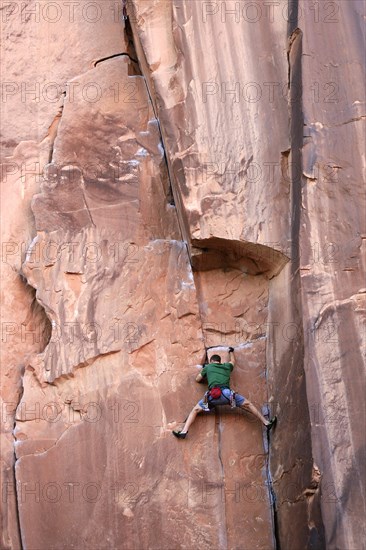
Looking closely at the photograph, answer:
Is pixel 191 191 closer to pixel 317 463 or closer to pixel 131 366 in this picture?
pixel 131 366

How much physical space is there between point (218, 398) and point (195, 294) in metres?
1.18

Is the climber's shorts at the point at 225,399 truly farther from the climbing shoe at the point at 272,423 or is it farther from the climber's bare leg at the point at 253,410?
the climbing shoe at the point at 272,423

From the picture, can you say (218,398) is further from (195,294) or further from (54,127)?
(54,127)

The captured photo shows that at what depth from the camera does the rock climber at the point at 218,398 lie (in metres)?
9.37

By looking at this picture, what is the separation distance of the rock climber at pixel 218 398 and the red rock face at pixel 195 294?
16 centimetres

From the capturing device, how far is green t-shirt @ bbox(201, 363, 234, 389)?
941 cm

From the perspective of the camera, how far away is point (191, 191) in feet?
32.1

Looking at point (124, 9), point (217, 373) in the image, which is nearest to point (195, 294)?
point (217, 373)

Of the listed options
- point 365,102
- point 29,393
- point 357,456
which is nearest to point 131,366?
point 29,393

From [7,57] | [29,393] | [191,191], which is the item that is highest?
[7,57]

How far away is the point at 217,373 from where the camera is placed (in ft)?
31.0

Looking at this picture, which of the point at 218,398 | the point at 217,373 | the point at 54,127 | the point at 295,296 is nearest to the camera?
the point at 295,296

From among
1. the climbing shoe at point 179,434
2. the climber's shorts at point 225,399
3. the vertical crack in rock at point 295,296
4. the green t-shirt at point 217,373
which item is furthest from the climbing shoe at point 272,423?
the climbing shoe at point 179,434

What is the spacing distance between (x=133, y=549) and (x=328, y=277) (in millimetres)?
3058
